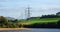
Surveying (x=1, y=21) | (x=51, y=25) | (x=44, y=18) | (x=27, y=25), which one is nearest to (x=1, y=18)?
(x=1, y=21)

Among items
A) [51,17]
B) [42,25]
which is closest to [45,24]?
[42,25]

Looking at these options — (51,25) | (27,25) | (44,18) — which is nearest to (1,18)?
(27,25)

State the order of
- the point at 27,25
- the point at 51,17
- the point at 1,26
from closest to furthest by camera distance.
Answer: the point at 1,26
the point at 27,25
the point at 51,17

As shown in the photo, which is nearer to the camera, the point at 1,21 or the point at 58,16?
the point at 1,21

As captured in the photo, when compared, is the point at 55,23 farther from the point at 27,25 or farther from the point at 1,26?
the point at 1,26

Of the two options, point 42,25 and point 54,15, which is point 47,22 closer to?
point 42,25

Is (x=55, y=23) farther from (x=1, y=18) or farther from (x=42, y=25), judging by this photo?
(x=1, y=18)

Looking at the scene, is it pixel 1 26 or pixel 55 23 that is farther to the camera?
pixel 55 23

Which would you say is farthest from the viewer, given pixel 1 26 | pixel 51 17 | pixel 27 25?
pixel 51 17
